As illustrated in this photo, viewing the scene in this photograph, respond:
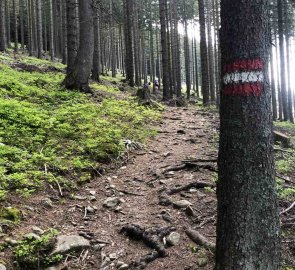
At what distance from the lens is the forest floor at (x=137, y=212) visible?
4.06 metres

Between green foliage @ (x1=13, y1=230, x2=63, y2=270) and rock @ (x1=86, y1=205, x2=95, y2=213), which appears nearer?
green foliage @ (x1=13, y1=230, x2=63, y2=270)

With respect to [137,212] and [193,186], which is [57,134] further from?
[193,186]

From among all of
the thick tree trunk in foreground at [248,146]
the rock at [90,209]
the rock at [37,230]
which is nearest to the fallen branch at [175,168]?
the rock at [90,209]

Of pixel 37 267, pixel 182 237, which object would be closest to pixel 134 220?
pixel 182 237

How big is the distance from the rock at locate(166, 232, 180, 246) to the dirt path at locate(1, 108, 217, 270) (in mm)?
49

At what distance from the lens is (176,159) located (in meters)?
7.74

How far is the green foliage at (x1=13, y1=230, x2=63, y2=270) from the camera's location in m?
3.80

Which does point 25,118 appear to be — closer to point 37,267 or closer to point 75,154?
point 75,154

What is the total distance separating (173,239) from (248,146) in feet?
6.29

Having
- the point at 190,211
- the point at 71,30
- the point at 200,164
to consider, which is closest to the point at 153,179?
the point at 200,164

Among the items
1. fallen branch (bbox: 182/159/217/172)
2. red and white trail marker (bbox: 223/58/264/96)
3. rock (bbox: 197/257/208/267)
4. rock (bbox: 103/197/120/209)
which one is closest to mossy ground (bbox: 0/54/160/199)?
rock (bbox: 103/197/120/209)

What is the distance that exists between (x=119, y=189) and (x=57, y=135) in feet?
7.56

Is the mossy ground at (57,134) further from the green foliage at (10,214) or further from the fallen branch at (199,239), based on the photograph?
the fallen branch at (199,239)

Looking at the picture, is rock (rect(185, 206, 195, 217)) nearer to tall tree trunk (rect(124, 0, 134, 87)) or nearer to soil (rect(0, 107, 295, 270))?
soil (rect(0, 107, 295, 270))
